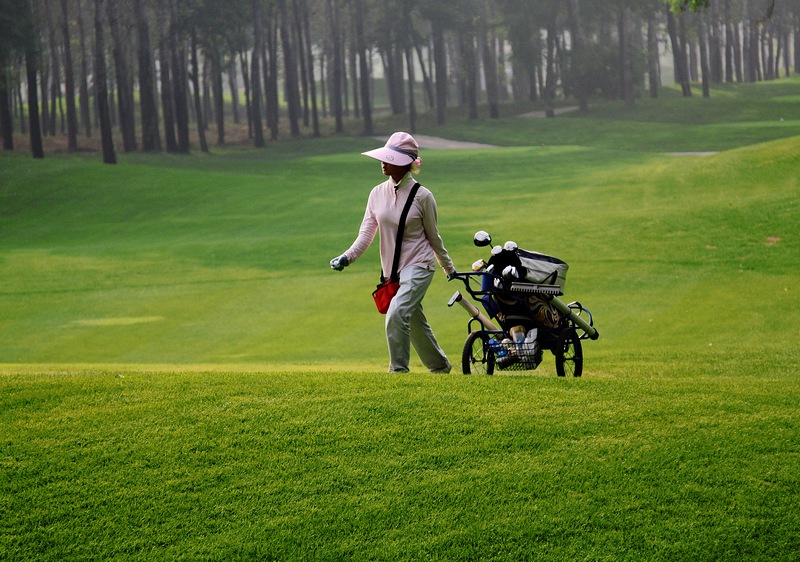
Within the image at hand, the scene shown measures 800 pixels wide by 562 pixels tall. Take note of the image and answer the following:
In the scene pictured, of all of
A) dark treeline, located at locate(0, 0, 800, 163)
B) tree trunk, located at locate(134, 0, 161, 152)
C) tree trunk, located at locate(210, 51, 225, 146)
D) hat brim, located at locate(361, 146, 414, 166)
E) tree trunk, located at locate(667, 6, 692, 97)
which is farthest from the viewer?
tree trunk, located at locate(667, 6, 692, 97)

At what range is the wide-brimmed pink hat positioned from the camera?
8547 millimetres

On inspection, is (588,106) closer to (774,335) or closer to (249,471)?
(774,335)

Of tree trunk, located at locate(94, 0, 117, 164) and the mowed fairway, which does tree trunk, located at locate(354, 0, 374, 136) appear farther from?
the mowed fairway

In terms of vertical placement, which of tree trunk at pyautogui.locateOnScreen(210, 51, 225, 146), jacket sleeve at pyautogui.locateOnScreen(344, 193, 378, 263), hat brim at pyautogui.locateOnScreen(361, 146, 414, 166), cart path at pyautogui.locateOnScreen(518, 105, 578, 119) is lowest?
jacket sleeve at pyautogui.locateOnScreen(344, 193, 378, 263)

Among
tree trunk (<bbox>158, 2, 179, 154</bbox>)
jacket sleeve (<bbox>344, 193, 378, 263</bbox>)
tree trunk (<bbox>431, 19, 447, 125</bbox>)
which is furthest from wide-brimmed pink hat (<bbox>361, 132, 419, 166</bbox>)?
tree trunk (<bbox>431, 19, 447, 125</bbox>)

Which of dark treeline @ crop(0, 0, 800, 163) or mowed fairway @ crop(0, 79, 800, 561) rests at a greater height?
dark treeline @ crop(0, 0, 800, 163)

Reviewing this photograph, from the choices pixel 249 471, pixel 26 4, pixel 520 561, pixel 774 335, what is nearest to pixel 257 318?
pixel 774 335

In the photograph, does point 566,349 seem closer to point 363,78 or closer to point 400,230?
point 400,230

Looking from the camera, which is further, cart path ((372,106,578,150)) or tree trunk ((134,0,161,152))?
cart path ((372,106,578,150))

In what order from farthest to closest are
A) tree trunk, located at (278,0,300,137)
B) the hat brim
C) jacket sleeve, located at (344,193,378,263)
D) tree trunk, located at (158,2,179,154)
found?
tree trunk, located at (278,0,300,137) → tree trunk, located at (158,2,179,154) → jacket sleeve, located at (344,193,378,263) → the hat brim

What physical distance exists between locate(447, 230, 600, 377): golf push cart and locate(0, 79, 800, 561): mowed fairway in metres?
0.36

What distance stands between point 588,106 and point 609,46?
19.6ft

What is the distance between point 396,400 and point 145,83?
49354mm

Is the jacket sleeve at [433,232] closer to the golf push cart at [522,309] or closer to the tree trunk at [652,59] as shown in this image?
the golf push cart at [522,309]
